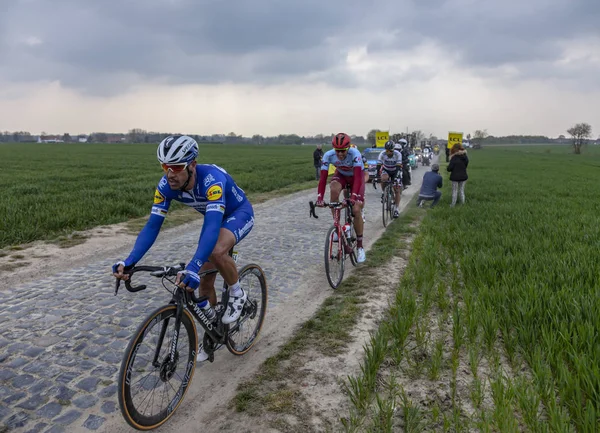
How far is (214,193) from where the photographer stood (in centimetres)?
349

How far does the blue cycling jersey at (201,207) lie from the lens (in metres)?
3.25

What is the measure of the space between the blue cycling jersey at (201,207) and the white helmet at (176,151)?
23 centimetres

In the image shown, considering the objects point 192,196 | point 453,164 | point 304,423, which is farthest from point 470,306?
point 453,164

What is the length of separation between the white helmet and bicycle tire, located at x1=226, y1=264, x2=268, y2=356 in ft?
4.59

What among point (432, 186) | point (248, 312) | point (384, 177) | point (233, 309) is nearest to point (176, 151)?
point (233, 309)

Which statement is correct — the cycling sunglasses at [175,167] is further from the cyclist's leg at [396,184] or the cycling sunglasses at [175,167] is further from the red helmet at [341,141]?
the cyclist's leg at [396,184]

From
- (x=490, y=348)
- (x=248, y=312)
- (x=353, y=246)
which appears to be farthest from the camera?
(x=353, y=246)

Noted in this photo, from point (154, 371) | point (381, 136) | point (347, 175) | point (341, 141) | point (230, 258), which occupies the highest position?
point (381, 136)

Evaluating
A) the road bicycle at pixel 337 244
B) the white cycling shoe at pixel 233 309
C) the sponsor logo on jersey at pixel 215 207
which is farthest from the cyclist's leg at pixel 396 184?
the sponsor logo on jersey at pixel 215 207

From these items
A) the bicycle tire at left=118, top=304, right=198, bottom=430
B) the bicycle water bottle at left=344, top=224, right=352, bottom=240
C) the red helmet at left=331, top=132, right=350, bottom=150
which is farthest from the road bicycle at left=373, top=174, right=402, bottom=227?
the bicycle tire at left=118, top=304, right=198, bottom=430

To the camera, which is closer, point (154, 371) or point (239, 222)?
point (154, 371)

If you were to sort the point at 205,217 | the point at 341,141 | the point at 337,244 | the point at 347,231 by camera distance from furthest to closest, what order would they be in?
the point at 347,231 → the point at 341,141 → the point at 337,244 → the point at 205,217

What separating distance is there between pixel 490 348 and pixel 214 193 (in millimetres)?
3003

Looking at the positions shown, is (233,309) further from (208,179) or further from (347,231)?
(347,231)
